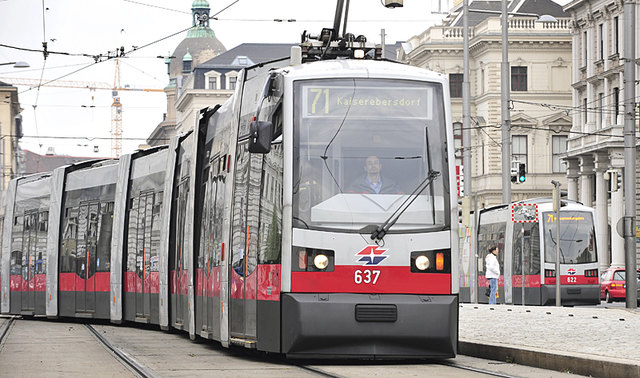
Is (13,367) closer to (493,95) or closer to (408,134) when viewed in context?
(408,134)

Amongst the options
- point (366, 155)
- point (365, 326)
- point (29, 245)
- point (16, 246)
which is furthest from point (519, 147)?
point (365, 326)

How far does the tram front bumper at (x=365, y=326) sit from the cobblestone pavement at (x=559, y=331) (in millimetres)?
1307

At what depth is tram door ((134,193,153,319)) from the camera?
2205 cm

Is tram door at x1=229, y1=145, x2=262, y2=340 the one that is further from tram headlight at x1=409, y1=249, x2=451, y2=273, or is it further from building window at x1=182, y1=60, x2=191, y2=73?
building window at x1=182, y1=60, x2=191, y2=73

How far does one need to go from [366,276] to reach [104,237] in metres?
11.7

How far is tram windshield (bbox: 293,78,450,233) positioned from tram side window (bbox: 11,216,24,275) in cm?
1597

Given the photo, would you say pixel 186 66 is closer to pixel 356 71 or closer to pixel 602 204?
pixel 602 204

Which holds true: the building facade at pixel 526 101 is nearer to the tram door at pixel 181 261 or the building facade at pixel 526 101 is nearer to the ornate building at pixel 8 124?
the ornate building at pixel 8 124

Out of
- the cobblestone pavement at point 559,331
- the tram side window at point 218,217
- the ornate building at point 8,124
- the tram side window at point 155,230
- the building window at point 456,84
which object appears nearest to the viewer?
the cobblestone pavement at point 559,331

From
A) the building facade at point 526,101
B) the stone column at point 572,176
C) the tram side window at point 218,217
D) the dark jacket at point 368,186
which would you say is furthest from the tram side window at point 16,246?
the building facade at point 526,101

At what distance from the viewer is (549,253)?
34.8 meters

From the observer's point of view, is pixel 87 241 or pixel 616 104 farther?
pixel 616 104

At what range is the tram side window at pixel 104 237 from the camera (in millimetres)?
24125

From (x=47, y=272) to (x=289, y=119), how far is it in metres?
13.9
